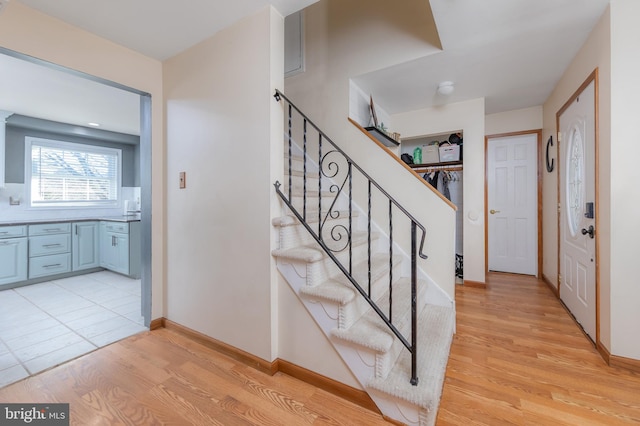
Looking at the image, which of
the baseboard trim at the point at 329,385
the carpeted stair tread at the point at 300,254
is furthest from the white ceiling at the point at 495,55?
the baseboard trim at the point at 329,385

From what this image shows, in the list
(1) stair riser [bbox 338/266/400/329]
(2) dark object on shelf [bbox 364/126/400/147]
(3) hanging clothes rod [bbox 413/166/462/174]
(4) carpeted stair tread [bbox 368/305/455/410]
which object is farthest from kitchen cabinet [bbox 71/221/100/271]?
(3) hanging clothes rod [bbox 413/166/462/174]

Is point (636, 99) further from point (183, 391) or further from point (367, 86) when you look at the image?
point (183, 391)

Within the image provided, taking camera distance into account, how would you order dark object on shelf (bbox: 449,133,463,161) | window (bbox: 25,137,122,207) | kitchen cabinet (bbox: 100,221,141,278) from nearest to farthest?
dark object on shelf (bbox: 449,133,463,161), kitchen cabinet (bbox: 100,221,141,278), window (bbox: 25,137,122,207)

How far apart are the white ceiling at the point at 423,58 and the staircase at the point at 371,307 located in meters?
0.94

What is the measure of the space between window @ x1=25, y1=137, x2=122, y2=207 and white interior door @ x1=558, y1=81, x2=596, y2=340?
6.41 m

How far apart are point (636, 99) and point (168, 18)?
10.1 ft

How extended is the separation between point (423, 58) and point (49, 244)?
5.21 m

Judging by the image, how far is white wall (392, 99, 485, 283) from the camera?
326 cm

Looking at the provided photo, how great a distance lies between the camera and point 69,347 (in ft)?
6.57

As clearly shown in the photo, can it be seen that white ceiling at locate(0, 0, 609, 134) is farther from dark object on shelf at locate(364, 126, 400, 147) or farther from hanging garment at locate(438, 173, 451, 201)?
hanging garment at locate(438, 173, 451, 201)

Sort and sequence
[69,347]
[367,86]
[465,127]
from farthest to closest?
[465,127] < [367,86] < [69,347]

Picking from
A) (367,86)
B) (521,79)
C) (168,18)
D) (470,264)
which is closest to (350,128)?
(367,86)

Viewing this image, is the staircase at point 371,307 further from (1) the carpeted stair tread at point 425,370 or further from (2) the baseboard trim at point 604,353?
(2) the baseboard trim at point 604,353

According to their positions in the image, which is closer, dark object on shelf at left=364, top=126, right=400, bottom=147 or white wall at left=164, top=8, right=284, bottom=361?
white wall at left=164, top=8, right=284, bottom=361
